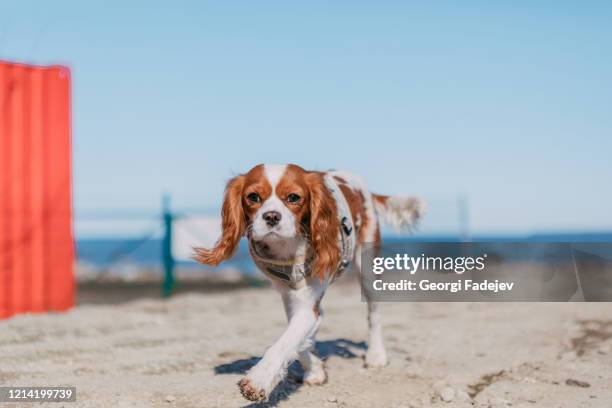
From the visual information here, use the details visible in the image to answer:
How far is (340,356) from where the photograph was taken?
5656 millimetres

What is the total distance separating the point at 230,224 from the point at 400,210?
2.21 meters

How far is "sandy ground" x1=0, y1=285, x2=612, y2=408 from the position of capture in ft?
14.1

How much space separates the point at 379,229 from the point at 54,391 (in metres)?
2.64

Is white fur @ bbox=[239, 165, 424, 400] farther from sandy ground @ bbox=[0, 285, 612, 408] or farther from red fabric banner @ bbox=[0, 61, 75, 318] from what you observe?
red fabric banner @ bbox=[0, 61, 75, 318]

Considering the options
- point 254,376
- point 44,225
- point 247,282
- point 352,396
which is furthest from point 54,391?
point 247,282

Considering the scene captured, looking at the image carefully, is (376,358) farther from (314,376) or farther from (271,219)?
(271,219)

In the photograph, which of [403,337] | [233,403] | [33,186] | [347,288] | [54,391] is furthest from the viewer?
[347,288]

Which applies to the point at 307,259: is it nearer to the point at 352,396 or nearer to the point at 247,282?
the point at 352,396

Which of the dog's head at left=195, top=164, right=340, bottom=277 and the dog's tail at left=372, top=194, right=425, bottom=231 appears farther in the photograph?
the dog's tail at left=372, top=194, right=425, bottom=231

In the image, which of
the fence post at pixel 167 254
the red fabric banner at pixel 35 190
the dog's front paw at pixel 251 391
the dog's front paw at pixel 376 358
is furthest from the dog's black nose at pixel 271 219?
the fence post at pixel 167 254

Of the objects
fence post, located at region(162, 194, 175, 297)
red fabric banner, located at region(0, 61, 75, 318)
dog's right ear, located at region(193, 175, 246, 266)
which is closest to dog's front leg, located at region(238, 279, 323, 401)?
dog's right ear, located at region(193, 175, 246, 266)

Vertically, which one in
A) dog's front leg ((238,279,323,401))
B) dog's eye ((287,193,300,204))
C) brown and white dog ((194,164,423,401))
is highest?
dog's eye ((287,193,300,204))

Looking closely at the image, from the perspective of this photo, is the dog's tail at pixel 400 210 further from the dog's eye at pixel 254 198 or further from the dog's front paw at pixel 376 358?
the dog's eye at pixel 254 198

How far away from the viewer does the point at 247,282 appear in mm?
13781
